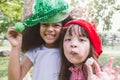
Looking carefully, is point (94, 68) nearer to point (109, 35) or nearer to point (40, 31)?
point (40, 31)

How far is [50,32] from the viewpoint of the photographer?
1.37 m

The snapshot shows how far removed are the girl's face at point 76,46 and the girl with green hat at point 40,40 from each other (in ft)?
0.52

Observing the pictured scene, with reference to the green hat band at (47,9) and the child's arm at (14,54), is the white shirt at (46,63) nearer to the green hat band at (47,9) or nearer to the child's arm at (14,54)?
the child's arm at (14,54)

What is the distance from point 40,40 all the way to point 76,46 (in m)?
0.43

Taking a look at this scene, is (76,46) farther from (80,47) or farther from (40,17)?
(40,17)

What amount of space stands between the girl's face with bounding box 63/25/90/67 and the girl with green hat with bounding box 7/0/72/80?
0.52 feet

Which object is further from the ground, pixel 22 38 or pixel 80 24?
pixel 80 24

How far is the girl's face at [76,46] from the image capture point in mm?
1176

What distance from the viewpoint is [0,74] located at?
8.62 metres

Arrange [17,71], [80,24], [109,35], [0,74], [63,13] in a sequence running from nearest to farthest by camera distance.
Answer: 1. [80,24]
2. [63,13]
3. [17,71]
4. [0,74]
5. [109,35]

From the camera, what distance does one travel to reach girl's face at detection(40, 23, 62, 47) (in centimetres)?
138

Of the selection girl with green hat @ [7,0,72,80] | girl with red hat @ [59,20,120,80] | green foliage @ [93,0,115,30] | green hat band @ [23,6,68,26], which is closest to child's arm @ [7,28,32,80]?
girl with green hat @ [7,0,72,80]

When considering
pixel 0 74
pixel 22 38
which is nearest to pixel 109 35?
pixel 0 74

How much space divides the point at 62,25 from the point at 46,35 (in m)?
0.10
